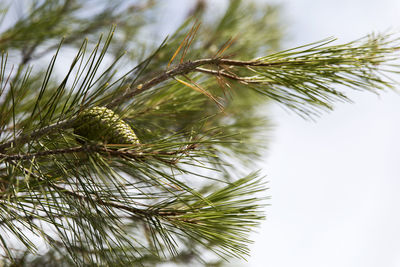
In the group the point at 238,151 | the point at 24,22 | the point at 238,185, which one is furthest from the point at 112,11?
the point at 238,185

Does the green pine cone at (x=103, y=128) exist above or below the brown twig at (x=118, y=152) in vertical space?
above

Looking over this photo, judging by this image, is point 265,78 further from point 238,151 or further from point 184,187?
point 238,151

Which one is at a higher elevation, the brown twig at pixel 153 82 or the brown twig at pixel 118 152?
the brown twig at pixel 153 82

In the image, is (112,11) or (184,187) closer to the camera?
(184,187)

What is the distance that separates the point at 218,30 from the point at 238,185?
0.87 metres

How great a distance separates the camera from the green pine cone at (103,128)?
0.47m

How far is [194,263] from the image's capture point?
1194 mm

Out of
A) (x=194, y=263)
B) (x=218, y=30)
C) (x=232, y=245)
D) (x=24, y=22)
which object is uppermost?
(x=218, y=30)

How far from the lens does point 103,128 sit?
47cm

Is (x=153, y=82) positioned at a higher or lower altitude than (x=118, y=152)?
higher

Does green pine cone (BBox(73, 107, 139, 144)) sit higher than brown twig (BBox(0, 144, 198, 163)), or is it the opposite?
green pine cone (BBox(73, 107, 139, 144))

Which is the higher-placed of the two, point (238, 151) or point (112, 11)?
point (112, 11)

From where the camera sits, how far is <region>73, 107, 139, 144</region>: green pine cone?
18.4 inches

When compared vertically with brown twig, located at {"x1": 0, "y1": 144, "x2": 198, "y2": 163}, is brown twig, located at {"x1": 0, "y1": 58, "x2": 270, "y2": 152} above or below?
above
